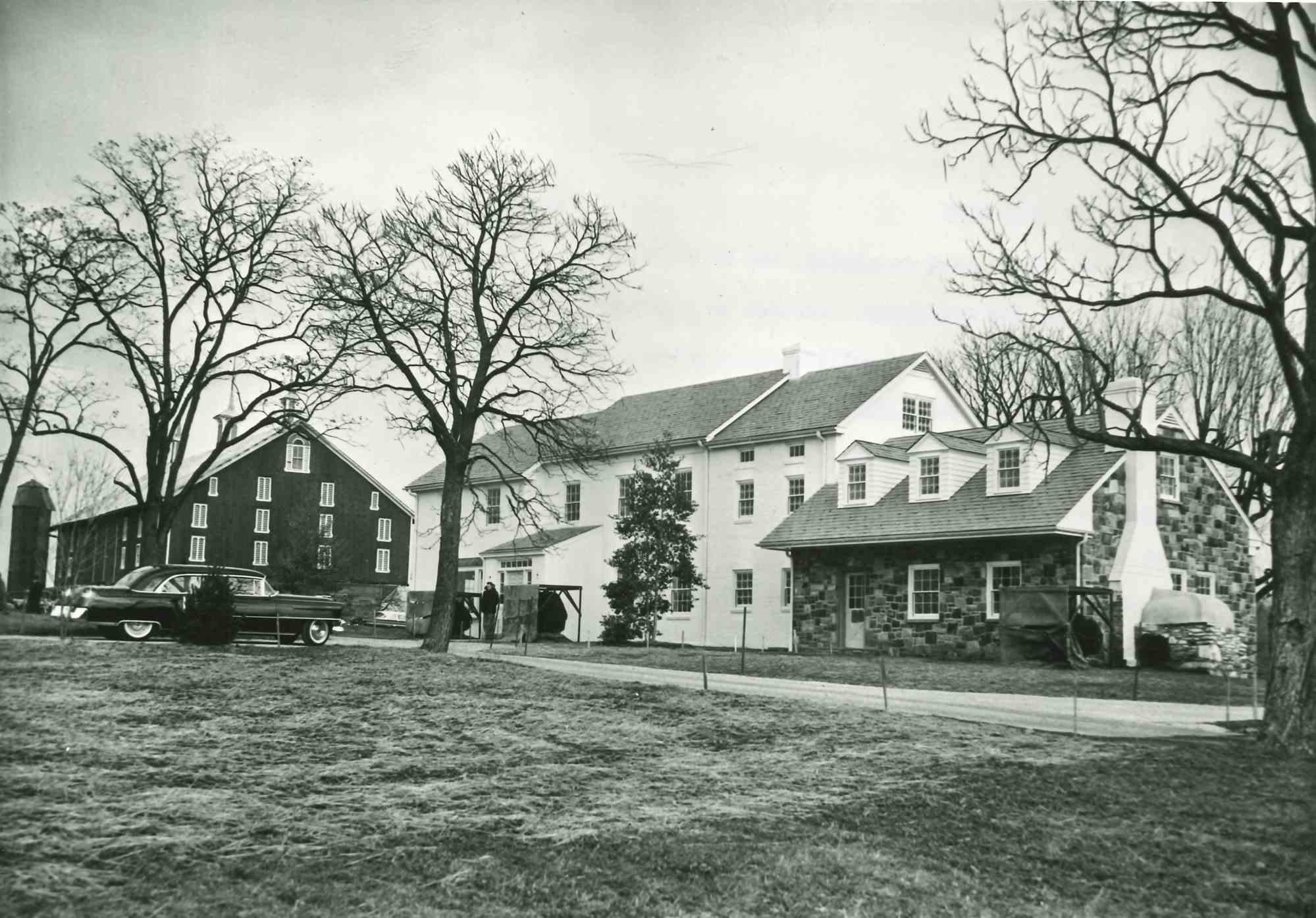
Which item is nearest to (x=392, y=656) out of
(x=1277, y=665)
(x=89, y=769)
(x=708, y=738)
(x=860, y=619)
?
(x=708, y=738)

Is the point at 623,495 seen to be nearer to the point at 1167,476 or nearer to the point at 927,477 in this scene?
the point at 927,477

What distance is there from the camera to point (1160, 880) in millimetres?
8172

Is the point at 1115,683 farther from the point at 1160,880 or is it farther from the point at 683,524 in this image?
the point at 683,524

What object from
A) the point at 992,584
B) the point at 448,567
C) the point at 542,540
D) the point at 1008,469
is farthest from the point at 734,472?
the point at 448,567

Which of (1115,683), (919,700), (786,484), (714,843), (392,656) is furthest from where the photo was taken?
(786,484)

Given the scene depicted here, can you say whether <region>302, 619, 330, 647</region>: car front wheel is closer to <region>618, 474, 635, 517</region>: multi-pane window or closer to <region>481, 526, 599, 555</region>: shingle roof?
<region>618, 474, 635, 517</region>: multi-pane window

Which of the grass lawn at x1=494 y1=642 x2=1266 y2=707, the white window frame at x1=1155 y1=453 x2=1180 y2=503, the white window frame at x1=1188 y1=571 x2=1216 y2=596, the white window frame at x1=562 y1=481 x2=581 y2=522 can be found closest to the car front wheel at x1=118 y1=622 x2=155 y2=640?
the grass lawn at x1=494 y1=642 x2=1266 y2=707

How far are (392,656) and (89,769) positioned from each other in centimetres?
911

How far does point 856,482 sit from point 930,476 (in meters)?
2.30

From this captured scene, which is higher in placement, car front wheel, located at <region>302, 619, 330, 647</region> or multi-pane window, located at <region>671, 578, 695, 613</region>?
multi-pane window, located at <region>671, 578, 695, 613</region>

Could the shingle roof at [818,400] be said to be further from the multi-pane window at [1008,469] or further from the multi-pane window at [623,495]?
the multi-pane window at [1008,469]

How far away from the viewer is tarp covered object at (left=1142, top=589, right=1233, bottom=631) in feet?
79.6

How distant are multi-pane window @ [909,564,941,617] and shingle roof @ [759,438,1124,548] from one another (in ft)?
3.03

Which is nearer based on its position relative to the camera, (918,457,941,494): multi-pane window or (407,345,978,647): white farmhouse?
(918,457,941,494): multi-pane window
